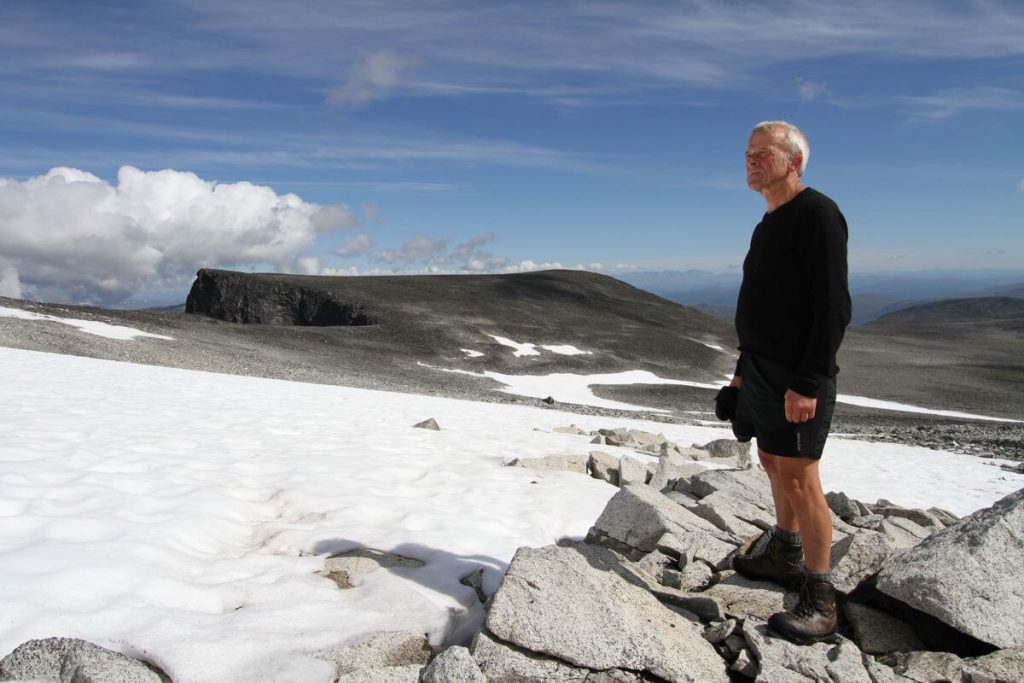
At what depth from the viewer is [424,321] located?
5647cm

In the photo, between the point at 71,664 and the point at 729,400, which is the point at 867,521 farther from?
the point at 71,664

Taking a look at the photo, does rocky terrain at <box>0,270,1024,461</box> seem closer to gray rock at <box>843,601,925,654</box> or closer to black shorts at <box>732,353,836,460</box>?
gray rock at <box>843,601,925,654</box>

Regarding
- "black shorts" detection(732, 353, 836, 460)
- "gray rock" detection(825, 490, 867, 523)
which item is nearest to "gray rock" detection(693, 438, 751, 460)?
"gray rock" detection(825, 490, 867, 523)

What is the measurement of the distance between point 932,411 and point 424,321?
38.6 meters

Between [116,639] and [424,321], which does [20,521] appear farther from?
[424,321]

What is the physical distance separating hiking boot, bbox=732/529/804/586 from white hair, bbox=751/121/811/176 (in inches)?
131

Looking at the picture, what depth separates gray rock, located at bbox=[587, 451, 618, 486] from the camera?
12094 mm

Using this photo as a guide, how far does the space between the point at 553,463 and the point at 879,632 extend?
24.7ft

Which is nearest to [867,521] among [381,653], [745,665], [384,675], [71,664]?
[745,665]

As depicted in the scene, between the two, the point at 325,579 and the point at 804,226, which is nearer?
the point at 804,226

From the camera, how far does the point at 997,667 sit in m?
4.72

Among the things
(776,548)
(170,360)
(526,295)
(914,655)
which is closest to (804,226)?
(776,548)

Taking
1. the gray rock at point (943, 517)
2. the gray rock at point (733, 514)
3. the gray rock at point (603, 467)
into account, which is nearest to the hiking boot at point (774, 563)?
the gray rock at point (733, 514)

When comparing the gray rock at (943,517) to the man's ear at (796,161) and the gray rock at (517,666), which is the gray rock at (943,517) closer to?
the man's ear at (796,161)
